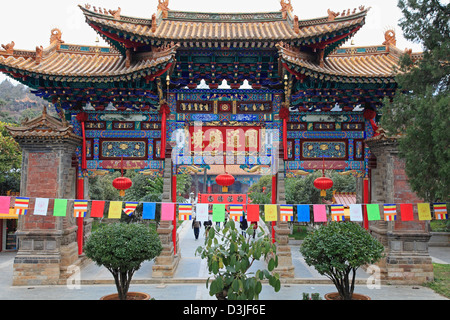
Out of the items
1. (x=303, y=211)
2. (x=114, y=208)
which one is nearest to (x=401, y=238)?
(x=303, y=211)

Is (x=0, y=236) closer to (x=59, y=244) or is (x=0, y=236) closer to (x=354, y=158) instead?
(x=59, y=244)

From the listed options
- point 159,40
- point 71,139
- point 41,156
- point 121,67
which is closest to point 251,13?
point 159,40

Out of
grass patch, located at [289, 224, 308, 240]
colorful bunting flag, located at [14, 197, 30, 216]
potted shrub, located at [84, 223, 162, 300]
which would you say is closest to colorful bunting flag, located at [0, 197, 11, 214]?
colorful bunting flag, located at [14, 197, 30, 216]

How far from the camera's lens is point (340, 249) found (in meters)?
8.37

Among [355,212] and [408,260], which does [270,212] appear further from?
[408,260]

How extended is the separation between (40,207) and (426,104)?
10.8 m

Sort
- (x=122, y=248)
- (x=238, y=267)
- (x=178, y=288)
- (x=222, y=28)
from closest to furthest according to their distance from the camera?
(x=238, y=267), (x=122, y=248), (x=178, y=288), (x=222, y=28)

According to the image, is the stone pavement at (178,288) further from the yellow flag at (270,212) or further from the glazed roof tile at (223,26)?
the glazed roof tile at (223,26)

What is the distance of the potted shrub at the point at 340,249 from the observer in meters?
8.38

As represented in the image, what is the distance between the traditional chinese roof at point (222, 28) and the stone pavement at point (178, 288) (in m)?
7.88

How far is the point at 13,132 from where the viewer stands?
11.6 m

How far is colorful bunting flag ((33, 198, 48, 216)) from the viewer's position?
1088cm

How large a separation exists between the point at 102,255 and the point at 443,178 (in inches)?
308

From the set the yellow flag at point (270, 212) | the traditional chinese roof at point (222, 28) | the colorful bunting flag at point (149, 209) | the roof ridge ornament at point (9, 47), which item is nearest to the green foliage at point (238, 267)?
the yellow flag at point (270, 212)
